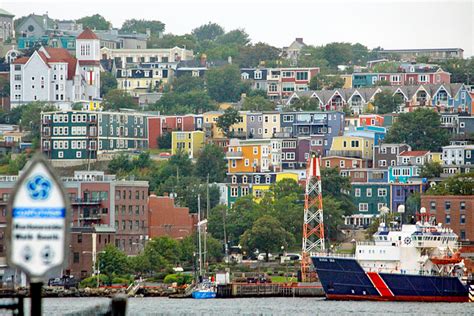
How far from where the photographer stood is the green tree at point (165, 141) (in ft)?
460

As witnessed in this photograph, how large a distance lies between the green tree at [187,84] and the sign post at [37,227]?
6343 inches

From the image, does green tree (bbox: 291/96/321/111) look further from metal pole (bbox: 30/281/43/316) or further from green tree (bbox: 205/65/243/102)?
metal pole (bbox: 30/281/43/316)

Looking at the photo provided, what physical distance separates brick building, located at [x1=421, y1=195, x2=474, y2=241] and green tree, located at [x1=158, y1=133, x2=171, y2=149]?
142 feet

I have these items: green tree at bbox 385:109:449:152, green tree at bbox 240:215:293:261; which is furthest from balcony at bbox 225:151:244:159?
green tree at bbox 240:215:293:261

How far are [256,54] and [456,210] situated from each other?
8611 cm

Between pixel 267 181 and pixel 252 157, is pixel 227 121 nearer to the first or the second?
pixel 252 157

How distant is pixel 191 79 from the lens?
561ft

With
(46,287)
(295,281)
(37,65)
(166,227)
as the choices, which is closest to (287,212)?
(166,227)

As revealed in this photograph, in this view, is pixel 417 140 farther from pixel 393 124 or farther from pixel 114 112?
pixel 114 112

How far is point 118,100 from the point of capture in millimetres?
154125

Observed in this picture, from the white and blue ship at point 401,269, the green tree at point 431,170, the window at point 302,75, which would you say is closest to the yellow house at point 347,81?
the window at point 302,75

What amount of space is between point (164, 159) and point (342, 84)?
34.5 metres

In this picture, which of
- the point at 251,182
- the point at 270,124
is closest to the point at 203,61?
the point at 270,124

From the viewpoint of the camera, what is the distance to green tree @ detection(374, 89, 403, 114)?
149000 mm
